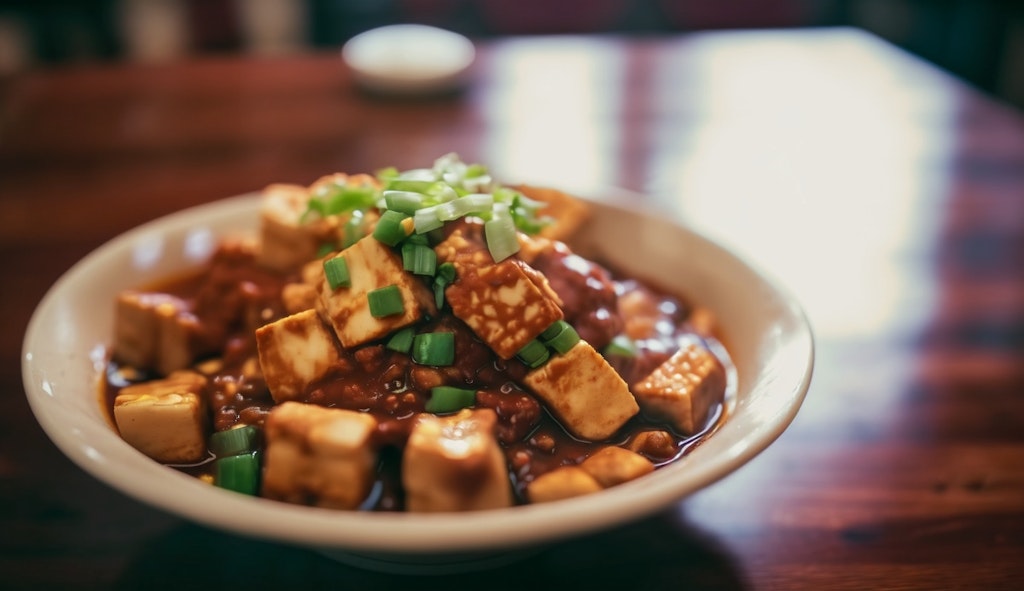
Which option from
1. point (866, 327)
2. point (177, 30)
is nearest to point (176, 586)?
point (866, 327)

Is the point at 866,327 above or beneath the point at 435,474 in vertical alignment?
beneath

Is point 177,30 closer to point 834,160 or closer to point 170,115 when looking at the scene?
point 170,115

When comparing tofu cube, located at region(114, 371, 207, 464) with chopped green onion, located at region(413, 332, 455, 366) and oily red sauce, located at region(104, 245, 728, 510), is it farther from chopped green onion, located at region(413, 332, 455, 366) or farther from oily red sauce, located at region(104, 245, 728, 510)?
chopped green onion, located at region(413, 332, 455, 366)

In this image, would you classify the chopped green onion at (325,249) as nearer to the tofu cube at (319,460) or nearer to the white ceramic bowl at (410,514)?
the white ceramic bowl at (410,514)

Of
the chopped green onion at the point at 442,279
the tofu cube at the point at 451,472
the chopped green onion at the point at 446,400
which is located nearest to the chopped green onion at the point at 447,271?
the chopped green onion at the point at 442,279

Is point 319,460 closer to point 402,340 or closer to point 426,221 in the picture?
point 402,340

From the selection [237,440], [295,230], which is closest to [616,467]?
[237,440]

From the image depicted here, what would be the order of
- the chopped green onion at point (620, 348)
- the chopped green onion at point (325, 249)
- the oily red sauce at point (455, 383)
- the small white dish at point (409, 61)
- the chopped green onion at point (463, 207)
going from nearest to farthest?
the oily red sauce at point (455, 383) < the chopped green onion at point (463, 207) < the chopped green onion at point (620, 348) < the chopped green onion at point (325, 249) < the small white dish at point (409, 61)
